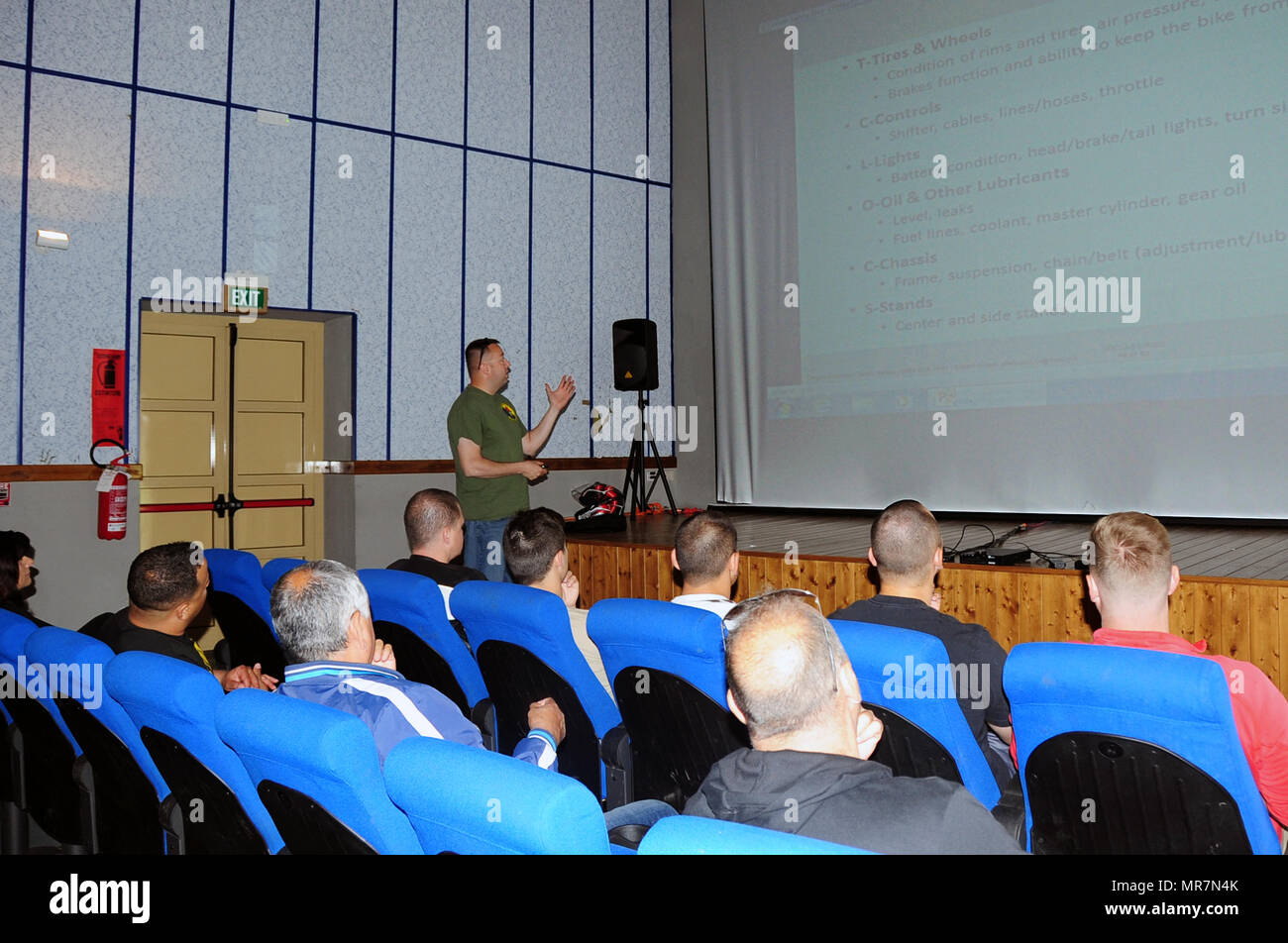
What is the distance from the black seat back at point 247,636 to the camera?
3.55 m

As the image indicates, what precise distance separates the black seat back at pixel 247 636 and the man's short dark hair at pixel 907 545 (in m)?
2.19

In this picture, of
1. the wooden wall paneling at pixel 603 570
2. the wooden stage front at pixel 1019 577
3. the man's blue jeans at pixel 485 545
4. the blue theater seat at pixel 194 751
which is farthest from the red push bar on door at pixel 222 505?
the blue theater seat at pixel 194 751

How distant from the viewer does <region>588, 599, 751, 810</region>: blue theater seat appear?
7.07 ft

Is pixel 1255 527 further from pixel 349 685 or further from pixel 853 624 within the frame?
pixel 349 685

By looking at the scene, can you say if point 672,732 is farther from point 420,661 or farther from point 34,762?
point 34,762

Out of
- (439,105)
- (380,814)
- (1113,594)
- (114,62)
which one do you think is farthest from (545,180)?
(380,814)

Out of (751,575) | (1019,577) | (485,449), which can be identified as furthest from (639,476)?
(1019,577)

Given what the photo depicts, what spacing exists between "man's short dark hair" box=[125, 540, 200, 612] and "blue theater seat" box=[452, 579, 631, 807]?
72cm

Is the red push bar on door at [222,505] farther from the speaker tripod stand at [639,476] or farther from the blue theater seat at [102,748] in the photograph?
the blue theater seat at [102,748]

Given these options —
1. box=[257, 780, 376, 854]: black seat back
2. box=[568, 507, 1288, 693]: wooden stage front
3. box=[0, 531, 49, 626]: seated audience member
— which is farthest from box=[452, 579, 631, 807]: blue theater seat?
box=[568, 507, 1288, 693]: wooden stage front

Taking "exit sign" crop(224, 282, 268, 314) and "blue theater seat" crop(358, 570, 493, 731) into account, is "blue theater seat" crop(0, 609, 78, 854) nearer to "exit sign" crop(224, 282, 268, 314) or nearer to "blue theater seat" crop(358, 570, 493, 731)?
"blue theater seat" crop(358, 570, 493, 731)

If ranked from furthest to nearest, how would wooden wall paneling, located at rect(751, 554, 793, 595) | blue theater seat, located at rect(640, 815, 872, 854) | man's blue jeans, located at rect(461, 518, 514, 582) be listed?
man's blue jeans, located at rect(461, 518, 514, 582) → wooden wall paneling, located at rect(751, 554, 793, 595) → blue theater seat, located at rect(640, 815, 872, 854)

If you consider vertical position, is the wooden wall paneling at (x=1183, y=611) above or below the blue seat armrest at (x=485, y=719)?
above
